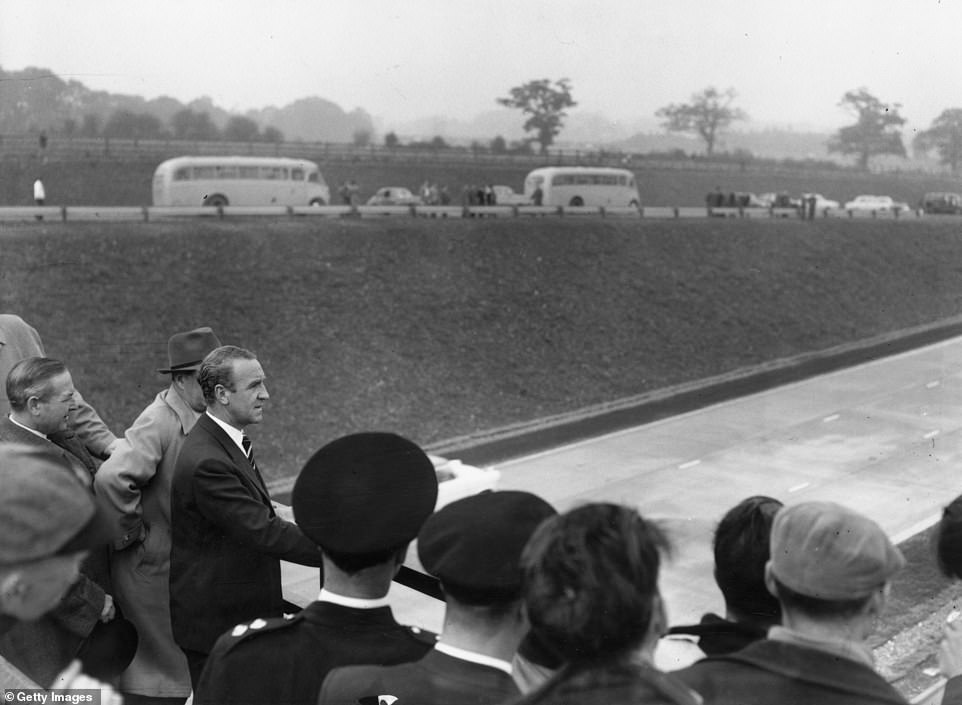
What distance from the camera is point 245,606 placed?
271 cm

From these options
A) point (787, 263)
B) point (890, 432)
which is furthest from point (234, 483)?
point (787, 263)

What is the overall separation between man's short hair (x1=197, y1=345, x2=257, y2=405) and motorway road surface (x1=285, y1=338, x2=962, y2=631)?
4.36 meters

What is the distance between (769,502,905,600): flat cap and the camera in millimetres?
1583

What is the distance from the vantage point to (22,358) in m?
3.94

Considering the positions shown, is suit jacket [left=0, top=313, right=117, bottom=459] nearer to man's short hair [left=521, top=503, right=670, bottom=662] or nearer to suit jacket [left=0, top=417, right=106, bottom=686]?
suit jacket [left=0, top=417, right=106, bottom=686]

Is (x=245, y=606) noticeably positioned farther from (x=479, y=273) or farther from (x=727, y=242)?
(x=727, y=242)

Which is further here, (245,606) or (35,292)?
(35,292)

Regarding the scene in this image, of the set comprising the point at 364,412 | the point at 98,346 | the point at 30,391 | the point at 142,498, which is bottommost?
the point at 364,412

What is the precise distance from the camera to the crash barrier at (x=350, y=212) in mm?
17125

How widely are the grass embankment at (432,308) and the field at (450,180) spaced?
12.3 meters

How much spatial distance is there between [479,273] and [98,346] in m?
7.90

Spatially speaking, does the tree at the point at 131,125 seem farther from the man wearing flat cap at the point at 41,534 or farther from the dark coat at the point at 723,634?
the dark coat at the point at 723,634

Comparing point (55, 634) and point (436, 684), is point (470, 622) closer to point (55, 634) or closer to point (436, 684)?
point (436, 684)

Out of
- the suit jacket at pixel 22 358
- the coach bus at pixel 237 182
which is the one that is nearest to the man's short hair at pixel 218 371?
the suit jacket at pixel 22 358
